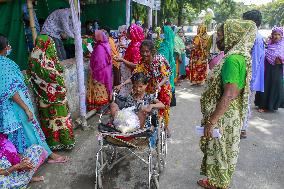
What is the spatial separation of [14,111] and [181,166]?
89.3 inches

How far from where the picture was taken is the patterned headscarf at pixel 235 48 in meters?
2.66

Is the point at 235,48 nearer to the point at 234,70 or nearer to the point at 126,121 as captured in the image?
the point at 234,70

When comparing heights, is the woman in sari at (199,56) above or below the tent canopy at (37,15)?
below

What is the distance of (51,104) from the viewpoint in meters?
4.00

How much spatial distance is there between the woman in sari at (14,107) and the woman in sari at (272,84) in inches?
188

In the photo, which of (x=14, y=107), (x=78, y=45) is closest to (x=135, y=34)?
(x=78, y=45)

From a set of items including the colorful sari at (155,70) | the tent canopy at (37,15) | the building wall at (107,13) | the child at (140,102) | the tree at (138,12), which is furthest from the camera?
the tree at (138,12)

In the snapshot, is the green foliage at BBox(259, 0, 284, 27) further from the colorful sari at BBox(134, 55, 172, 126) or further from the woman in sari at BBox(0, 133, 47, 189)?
the woman in sari at BBox(0, 133, 47, 189)

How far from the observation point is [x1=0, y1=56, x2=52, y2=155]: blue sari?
121 inches

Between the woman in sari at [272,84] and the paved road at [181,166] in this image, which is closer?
the paved road at [181,166]

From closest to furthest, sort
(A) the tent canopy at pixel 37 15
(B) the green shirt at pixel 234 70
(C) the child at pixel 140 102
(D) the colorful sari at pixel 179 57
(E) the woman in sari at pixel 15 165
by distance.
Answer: (B) the green shirt at pixel 234 70
(E) the woman in sari at pixel 15 165
(C) the child at pixel 140 102
(A) the tent canopy at pixel 37 15
(D) the colorful sari at pixel 179 57

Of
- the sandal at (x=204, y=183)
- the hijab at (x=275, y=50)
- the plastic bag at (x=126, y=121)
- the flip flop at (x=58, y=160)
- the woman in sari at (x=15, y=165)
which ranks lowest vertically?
the sandal at (x=204, y=183)

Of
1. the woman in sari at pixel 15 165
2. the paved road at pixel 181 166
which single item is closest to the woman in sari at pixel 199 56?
the paved road at pixel 181 166

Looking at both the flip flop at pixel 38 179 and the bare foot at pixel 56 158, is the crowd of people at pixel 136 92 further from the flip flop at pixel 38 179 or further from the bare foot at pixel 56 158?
the flip flop at pixel 38 179
